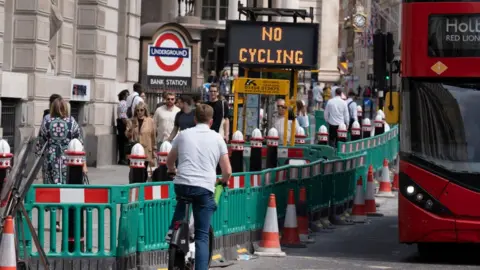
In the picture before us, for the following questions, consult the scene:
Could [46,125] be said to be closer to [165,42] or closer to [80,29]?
[165,42]

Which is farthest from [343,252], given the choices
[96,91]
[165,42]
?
[96,91]

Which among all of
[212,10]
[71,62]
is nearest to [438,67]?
[71,62]

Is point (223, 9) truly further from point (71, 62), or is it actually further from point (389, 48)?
point (389, 48)

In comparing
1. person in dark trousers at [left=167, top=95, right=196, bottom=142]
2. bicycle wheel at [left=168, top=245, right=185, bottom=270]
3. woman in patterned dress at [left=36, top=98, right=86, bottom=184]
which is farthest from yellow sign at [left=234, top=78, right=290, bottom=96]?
bicycle wheel at [left=168, top=245, right=185, bottom=270]

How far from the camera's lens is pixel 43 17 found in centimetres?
2489

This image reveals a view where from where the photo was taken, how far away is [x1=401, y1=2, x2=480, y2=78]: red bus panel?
15.6 m

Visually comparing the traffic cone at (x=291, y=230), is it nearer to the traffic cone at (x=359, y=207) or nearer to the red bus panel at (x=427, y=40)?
the red bus panel at (x=427, y=40)

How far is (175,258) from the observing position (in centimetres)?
1238

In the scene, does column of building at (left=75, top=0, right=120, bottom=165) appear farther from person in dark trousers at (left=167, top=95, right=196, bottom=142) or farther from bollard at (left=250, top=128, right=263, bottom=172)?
person in dark trousers at (left=167, top=95, right=196, bottom=142)

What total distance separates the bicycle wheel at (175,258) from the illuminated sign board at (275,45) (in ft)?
50.4

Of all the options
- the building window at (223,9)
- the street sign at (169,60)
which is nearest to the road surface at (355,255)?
the street sign at (169,60)

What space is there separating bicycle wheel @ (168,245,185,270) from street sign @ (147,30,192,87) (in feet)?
25.7

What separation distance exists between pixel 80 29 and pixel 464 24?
1388 cm

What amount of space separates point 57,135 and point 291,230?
3.10 metres
